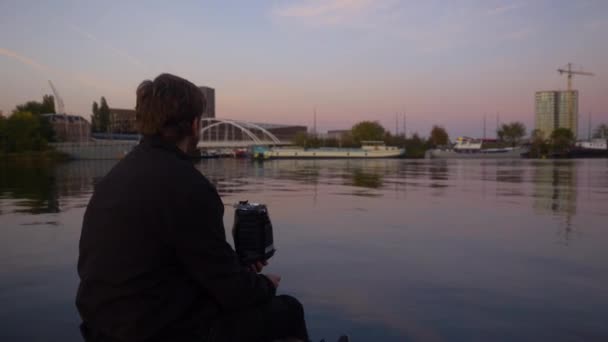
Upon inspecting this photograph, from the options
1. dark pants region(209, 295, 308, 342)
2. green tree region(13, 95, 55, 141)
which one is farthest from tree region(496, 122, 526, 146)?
dark pants region(209, 295, 308, 342)

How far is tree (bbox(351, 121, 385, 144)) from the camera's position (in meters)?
119

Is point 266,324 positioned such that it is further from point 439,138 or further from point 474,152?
point 439,138

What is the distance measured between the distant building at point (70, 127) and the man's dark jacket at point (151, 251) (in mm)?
114580

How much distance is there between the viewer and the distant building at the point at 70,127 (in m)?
107

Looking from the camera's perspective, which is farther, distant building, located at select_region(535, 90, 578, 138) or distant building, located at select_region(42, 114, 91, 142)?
distant building, located at select_region(535, 90, 578, 138)

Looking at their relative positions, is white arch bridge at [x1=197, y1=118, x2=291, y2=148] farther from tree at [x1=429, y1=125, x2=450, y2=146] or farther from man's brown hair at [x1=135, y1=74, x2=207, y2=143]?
man's brown hair at [x1=135, y1=74, x2=207, y2=143]

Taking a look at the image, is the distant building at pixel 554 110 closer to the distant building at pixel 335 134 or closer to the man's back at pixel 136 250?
the distant building at pixel 335 134

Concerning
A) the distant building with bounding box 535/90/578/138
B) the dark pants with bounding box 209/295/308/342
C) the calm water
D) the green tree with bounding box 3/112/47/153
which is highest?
the distant building with bounding box 535/90/578/138

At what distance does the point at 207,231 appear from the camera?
2113mm

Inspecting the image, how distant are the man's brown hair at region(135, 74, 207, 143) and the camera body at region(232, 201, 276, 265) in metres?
0.61

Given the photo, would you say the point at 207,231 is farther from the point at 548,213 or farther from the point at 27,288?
the point at 548,213

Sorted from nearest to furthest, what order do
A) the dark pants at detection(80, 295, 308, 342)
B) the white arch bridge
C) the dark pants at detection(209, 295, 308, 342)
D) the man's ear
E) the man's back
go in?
the man's back < the dark pants at detection(80, 295, 308, 342) < the dark pants at detection(209, 295, 308, 342) < the man's ear < the white arch bridge

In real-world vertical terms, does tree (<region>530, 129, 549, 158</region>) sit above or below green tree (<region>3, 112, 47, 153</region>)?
below

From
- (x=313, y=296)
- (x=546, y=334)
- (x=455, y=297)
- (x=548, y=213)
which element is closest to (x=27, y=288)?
(x=313, y=296)
